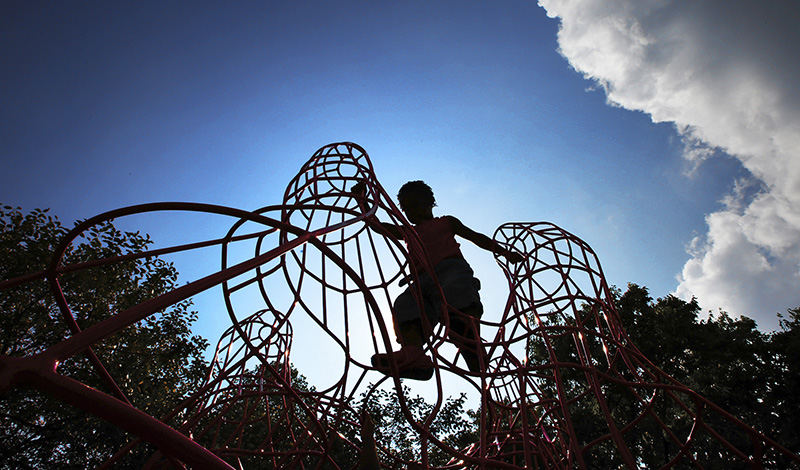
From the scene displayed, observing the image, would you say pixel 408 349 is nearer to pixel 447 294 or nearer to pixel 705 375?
pixel 447 294

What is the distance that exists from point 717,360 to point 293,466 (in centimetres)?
1045

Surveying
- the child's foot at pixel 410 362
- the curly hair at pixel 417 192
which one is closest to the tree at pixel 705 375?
the curly hair at pixel 417 192

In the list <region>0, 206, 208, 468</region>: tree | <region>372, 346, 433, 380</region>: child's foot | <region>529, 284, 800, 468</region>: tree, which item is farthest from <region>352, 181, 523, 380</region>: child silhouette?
<region>529, 284, 800, 468</region>: tree

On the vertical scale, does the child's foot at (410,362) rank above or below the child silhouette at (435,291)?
below

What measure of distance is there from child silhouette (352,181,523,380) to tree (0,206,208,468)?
421cm

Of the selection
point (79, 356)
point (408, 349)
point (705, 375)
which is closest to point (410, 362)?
point (408, 349)

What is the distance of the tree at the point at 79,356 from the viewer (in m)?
4.91

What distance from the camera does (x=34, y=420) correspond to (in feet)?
16.6

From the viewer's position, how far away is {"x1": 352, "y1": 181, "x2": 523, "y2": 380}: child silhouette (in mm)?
1469

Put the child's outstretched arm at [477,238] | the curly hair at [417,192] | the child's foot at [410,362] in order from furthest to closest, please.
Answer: the curly hair at [417,192] → the child's outstretched arm at [477,238] → the child's foot at [410,362]

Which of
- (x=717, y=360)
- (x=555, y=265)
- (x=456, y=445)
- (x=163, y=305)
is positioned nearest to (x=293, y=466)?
(x=163, y=305)

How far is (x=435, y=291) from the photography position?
1.95 metres

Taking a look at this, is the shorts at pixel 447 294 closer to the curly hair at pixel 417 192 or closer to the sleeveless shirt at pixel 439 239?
the sleeveless shirt at pixel 439 239

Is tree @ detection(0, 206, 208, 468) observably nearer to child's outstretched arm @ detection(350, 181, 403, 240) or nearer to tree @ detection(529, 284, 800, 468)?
child's outstretched arm @ detection(350, 181, 403, 240)
